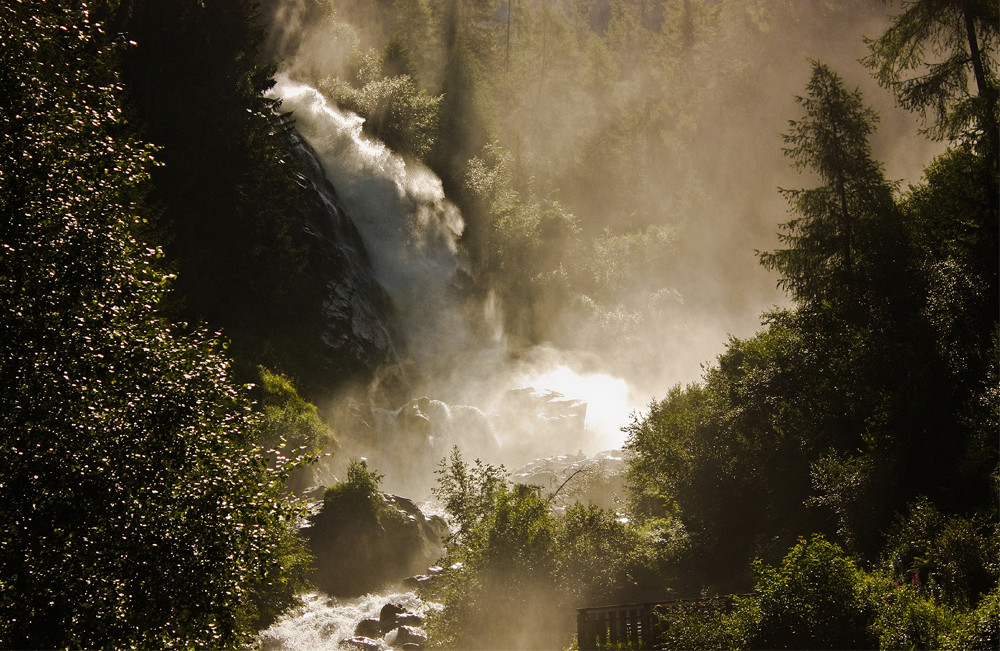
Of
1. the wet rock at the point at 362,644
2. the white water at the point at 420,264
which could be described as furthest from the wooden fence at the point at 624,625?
the white water at the point at 420,264

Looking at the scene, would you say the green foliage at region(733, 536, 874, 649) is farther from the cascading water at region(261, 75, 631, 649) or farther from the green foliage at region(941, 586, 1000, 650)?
the cascading water at region(261, 75, 631, 649)

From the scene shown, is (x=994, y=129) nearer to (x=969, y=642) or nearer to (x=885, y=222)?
(x=885, y=222)

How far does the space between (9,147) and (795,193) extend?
24787mm

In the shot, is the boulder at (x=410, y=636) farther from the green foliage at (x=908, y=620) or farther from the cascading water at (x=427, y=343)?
the cascading water at (x=427, y=343)

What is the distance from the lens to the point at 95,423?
12695 millimetres

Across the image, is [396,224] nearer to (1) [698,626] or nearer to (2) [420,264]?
(2) [420,264]

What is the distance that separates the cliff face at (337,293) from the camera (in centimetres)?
4938

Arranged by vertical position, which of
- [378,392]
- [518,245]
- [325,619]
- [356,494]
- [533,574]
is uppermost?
[518,245]

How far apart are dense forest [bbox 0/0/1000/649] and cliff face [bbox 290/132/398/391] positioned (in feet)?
1.06

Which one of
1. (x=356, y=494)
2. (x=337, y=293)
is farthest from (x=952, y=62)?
(x=337, y=293)

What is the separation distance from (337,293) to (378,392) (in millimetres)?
7410

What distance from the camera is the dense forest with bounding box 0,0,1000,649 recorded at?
12750 millimetres

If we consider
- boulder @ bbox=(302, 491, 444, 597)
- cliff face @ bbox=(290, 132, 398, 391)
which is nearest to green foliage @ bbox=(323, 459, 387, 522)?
boulder @ bbox=(302, 491, 444, 597)

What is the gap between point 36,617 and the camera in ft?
38.4
